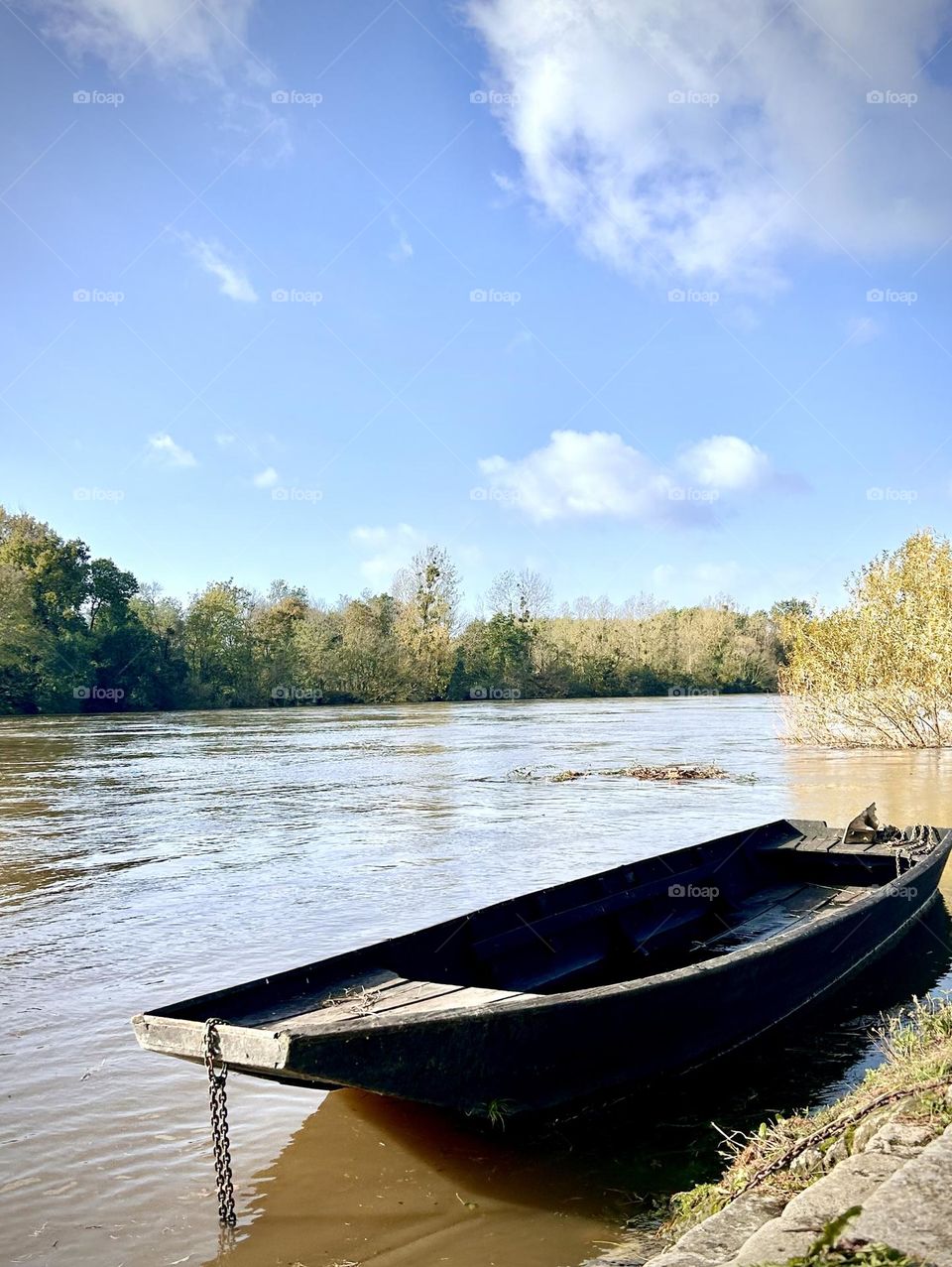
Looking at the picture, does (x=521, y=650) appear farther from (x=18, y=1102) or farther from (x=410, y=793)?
(x=18, y=1102)

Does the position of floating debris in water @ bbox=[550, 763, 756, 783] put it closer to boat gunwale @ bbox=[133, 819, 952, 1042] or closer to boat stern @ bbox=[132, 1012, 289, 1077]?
boat gunwale @ bbox=[133, 819, 952, 1042]

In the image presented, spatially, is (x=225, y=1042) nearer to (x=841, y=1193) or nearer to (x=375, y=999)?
(x=375, y=999)

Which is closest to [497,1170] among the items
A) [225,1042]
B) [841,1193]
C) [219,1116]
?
[219,1116]

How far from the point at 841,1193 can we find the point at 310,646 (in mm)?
58522

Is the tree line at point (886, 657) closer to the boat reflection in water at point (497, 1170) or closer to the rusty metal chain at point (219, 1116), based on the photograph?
the boat reflection in water at point (497, 1170)

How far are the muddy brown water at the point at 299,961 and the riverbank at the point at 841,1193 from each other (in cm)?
61

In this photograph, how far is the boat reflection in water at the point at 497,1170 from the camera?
4086mm

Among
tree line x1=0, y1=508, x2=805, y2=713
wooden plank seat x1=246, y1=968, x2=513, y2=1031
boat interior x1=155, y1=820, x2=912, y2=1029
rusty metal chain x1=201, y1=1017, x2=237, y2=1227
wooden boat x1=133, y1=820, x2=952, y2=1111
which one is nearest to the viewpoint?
rusty metal chain x1=201, y1=1017, x2=237, y2=1227

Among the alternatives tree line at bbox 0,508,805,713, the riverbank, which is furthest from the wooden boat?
tree line at bbox 0,508,805,713

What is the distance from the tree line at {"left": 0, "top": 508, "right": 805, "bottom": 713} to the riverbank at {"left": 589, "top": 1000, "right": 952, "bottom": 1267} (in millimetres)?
47544

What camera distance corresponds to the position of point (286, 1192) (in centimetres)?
455

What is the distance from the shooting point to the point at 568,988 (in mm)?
6570

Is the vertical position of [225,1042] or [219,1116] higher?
[225,1042]

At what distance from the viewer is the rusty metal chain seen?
4.10m
